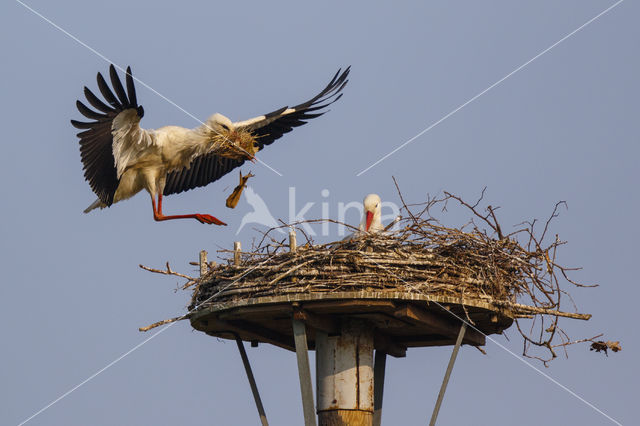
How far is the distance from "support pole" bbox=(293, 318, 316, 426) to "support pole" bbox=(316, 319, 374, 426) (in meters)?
0.48

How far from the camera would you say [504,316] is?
7672mm

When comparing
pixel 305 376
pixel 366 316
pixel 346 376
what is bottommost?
pixel 305 376

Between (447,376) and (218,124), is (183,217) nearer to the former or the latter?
(218,124)

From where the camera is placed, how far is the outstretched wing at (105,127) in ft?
28.6

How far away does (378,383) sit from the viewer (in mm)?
8836

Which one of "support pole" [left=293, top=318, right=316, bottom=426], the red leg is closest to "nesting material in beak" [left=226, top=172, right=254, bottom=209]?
the red leg

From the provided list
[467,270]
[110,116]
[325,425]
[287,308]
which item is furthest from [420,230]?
[110,116]

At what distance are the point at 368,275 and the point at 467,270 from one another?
797 mm

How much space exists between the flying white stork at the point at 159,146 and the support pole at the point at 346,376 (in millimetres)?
1881

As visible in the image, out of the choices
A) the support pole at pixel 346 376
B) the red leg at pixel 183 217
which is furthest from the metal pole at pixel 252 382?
the red leg at pixel 183 217

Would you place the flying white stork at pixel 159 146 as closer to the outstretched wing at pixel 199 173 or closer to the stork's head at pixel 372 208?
the outstretched wing at pixel 199 173

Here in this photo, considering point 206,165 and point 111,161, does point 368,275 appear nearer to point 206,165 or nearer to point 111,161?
point 111,161

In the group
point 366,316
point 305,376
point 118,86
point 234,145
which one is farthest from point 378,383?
point 118,86

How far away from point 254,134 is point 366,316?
3.43 meters
